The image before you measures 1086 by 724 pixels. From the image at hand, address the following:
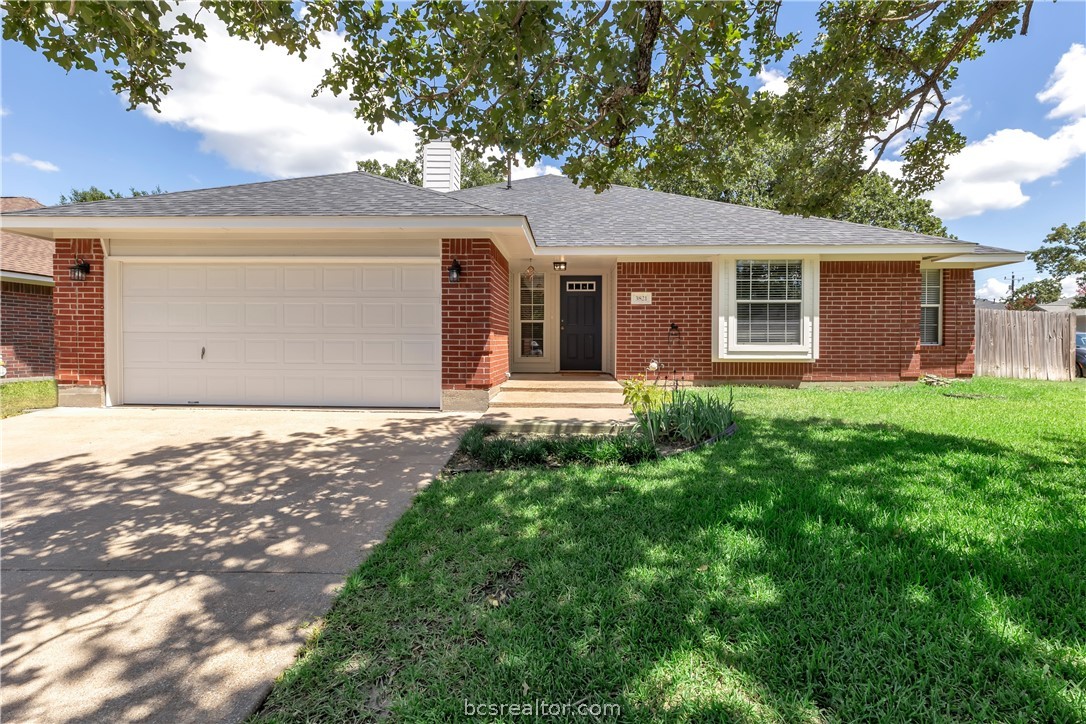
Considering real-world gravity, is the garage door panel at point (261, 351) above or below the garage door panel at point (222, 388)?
above

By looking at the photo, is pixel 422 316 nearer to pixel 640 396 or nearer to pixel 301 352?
pixel 301 352

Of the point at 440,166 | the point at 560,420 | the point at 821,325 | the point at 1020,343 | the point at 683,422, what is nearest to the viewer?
the point at 683,422

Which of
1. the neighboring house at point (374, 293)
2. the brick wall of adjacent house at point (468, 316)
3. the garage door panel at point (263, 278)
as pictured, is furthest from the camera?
the garage door panel at point (263, 278)

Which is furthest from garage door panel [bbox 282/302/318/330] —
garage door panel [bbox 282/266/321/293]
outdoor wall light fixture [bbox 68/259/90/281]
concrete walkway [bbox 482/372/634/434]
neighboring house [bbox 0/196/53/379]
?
neighboring house [bbox 0/196/53/379]

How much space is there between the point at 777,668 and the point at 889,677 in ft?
1.27

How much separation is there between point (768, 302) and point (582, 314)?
414cm

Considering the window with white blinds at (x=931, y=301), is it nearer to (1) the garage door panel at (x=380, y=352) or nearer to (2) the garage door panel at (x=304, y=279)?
(1) the garage door panel at (x=380, y=352)

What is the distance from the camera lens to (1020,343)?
39.0ft

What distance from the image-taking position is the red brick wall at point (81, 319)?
7.19m

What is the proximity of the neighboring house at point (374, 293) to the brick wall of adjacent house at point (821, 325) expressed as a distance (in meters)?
0.04

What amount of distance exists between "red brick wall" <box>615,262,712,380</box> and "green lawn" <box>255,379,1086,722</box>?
580 cm

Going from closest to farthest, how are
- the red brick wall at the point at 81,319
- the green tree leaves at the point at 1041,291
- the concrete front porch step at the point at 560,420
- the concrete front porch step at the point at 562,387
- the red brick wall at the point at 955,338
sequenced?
1. the concrete front porch step at the point at 560,420
2. the red brick wall at the point at 81,319
3. the concrete front porch step at the point at 562,387
4. the red brick wall at the point at 955,338
5. the green tree leaves at the point at 1041,291

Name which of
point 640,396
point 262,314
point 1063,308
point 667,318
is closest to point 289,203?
point 262,314

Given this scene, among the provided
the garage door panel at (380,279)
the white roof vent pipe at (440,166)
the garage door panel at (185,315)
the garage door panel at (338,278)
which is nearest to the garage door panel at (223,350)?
the garage door panel at (185,315)
